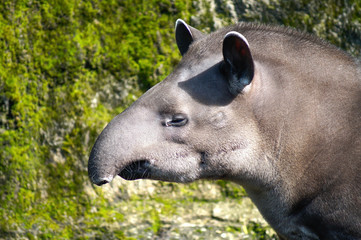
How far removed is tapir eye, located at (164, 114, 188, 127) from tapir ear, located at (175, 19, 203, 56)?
0.94 meters

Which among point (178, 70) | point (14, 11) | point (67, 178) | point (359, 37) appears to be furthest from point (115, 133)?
point (359, 37)

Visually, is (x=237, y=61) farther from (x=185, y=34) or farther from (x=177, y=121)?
(x=185, y=34)

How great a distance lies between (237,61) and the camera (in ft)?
15.2

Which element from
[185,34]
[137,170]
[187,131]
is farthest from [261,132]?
[185,34]

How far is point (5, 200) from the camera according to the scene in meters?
7.35

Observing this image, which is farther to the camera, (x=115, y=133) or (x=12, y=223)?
(x=12, y=223)

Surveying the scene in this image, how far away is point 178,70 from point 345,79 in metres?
1.50

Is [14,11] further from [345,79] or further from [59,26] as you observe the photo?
[345,79]

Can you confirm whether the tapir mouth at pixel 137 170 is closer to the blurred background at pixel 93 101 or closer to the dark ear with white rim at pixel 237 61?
the dark ear with white rim at pixel 237 61

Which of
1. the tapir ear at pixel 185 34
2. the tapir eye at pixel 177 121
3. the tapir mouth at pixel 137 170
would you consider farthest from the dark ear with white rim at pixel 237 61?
the tapir mouth at pixel 137 170

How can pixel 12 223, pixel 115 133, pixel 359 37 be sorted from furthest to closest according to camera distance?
1. pixel 359 37
2. pixel 12 223
3. pixel 115 133

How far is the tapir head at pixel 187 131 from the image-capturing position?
474 centimetres

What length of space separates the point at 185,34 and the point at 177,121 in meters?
1.06

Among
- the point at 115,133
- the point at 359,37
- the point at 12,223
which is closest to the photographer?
the point at 115,133
